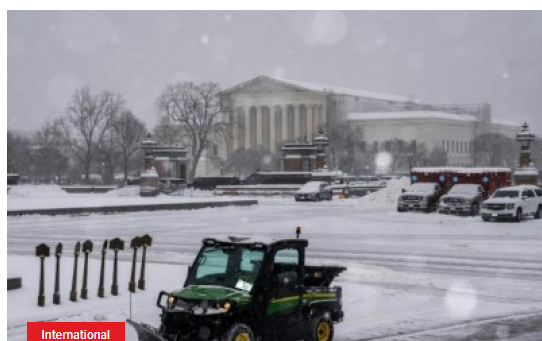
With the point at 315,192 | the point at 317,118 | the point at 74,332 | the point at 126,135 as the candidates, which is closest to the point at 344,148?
the point at 317,118

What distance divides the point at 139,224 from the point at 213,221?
11.7ft

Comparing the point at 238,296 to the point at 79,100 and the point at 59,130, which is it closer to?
the point at 79,100

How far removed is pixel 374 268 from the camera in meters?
20.8

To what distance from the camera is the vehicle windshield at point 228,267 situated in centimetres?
1093

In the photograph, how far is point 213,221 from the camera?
38719mm

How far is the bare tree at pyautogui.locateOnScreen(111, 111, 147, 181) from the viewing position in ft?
313

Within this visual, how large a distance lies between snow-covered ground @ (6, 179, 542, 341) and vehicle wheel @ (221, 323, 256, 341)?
203cm

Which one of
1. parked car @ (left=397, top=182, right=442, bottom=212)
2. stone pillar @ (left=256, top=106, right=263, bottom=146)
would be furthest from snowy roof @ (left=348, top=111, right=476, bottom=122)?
parked car @ (left=397, top=182, right=442, bottom=212)

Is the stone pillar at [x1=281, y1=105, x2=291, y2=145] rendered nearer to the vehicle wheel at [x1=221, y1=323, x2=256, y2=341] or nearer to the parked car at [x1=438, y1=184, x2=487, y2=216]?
the parked car at [x1=438, y1=184, x2=487, y2=216]

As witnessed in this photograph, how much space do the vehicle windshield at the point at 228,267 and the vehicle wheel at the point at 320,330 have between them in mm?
1330

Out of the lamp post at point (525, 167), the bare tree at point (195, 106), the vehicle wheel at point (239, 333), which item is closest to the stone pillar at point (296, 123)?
the bare tree at point (195, 106)

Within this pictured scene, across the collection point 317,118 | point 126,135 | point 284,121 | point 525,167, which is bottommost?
point 525,167

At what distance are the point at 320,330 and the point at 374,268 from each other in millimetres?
9118

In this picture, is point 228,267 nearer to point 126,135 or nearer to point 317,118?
point 126,135
